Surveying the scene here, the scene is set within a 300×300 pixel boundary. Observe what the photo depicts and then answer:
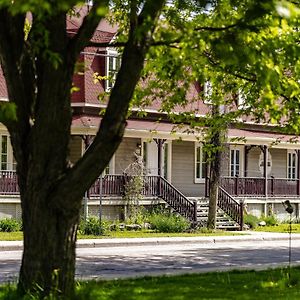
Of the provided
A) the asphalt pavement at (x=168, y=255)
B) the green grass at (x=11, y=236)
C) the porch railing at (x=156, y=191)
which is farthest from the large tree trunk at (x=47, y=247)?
the porch railing at (x=156, y=191)

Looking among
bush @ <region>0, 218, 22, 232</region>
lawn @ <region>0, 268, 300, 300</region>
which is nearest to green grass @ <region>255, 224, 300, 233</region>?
bush @ <region>0, 218, 22, 232</region>

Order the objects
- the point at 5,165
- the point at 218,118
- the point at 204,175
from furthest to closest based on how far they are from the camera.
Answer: the point at 204,175 → the point at 5,165 → the point at 218,118

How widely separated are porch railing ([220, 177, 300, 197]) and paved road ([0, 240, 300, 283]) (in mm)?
9736

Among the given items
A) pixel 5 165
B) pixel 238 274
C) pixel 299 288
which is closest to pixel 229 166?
pixel 5 165

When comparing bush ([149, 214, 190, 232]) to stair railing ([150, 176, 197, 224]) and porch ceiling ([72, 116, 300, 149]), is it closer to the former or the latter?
stair railing ([150, 176, 197, 224])

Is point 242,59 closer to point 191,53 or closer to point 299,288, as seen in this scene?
point 191,53

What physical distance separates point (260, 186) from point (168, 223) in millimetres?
10119

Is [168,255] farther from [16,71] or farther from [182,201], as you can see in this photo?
[16,71]

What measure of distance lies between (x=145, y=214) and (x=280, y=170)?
1316cm

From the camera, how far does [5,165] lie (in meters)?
32.1

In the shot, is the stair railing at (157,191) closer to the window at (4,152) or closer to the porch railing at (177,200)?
the porch railing at (177,200)

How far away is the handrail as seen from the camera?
34.0m

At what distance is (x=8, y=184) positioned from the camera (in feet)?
99.9

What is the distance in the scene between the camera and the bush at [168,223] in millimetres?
30578
